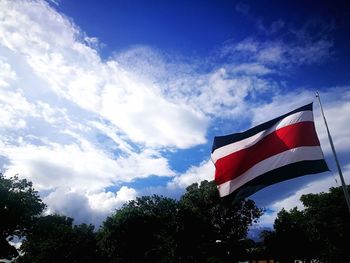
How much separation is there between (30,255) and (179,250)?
4073 cm

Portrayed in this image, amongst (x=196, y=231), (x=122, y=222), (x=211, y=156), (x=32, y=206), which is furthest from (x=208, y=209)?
(x=211, y=156)

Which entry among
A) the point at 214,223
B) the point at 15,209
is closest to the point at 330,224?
the point at 214,223

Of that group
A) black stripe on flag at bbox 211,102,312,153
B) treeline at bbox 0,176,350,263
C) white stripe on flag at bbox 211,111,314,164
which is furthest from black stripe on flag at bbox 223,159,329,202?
treeline at bbox 0,176,350,263

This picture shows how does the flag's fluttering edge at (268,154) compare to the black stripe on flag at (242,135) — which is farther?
the black stripe on flag at (242,135)

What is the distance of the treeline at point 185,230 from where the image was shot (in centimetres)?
5506

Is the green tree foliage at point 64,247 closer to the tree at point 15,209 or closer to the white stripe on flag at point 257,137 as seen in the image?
the tree at point 15,209

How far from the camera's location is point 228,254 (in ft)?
198

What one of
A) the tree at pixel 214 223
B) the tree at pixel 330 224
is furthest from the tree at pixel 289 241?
the tree at pixel 214 223

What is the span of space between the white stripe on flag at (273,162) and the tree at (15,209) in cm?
4647

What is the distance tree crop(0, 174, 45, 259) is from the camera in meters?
50.7

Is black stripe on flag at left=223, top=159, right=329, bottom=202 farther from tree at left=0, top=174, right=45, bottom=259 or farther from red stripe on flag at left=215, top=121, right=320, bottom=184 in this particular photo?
tree at left=0, top=174, right=45, bottom=259

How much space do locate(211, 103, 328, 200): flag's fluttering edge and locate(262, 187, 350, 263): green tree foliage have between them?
54480 mm

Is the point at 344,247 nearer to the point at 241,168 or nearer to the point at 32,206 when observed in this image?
the point at 32,206

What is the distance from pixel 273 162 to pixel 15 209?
49097 mm
